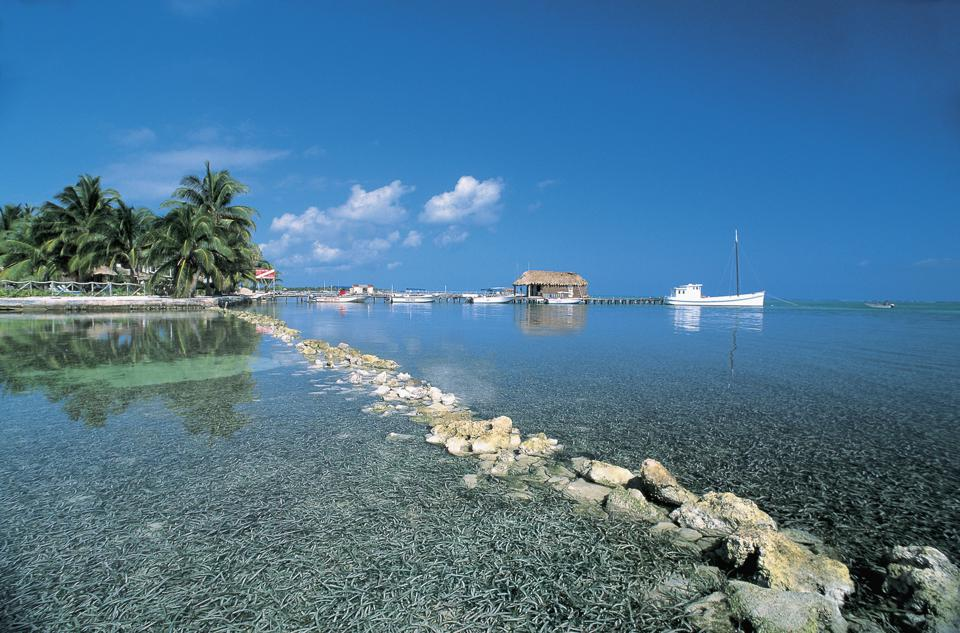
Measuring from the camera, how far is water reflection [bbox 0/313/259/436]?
363 inches

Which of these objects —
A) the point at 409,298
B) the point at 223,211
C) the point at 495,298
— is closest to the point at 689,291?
the point at 495,298

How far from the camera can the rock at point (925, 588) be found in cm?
339

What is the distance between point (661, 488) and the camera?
215 inches

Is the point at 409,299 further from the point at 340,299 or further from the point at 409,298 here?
the point at 340,299

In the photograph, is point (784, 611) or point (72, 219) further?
point (72, 219)

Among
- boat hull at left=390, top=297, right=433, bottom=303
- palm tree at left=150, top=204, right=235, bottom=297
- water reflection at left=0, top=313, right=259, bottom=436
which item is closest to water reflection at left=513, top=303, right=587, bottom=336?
water reflection at left=0, top=313, right=259, bottom=436

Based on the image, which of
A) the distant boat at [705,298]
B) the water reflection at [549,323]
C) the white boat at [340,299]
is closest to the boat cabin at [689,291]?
the distant boat at [705,298]

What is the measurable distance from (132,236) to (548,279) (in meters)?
62.4

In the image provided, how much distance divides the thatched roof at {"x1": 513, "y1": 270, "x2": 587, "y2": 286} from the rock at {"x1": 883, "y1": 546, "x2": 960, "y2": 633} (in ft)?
264

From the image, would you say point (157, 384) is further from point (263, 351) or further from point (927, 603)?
point (927, 603)

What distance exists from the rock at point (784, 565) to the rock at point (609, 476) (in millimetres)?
1691

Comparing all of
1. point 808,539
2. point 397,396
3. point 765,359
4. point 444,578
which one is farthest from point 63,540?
point 765,359

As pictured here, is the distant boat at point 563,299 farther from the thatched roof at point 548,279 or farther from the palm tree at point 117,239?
the palm tree at point 117,239

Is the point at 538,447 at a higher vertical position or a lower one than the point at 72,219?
lower
